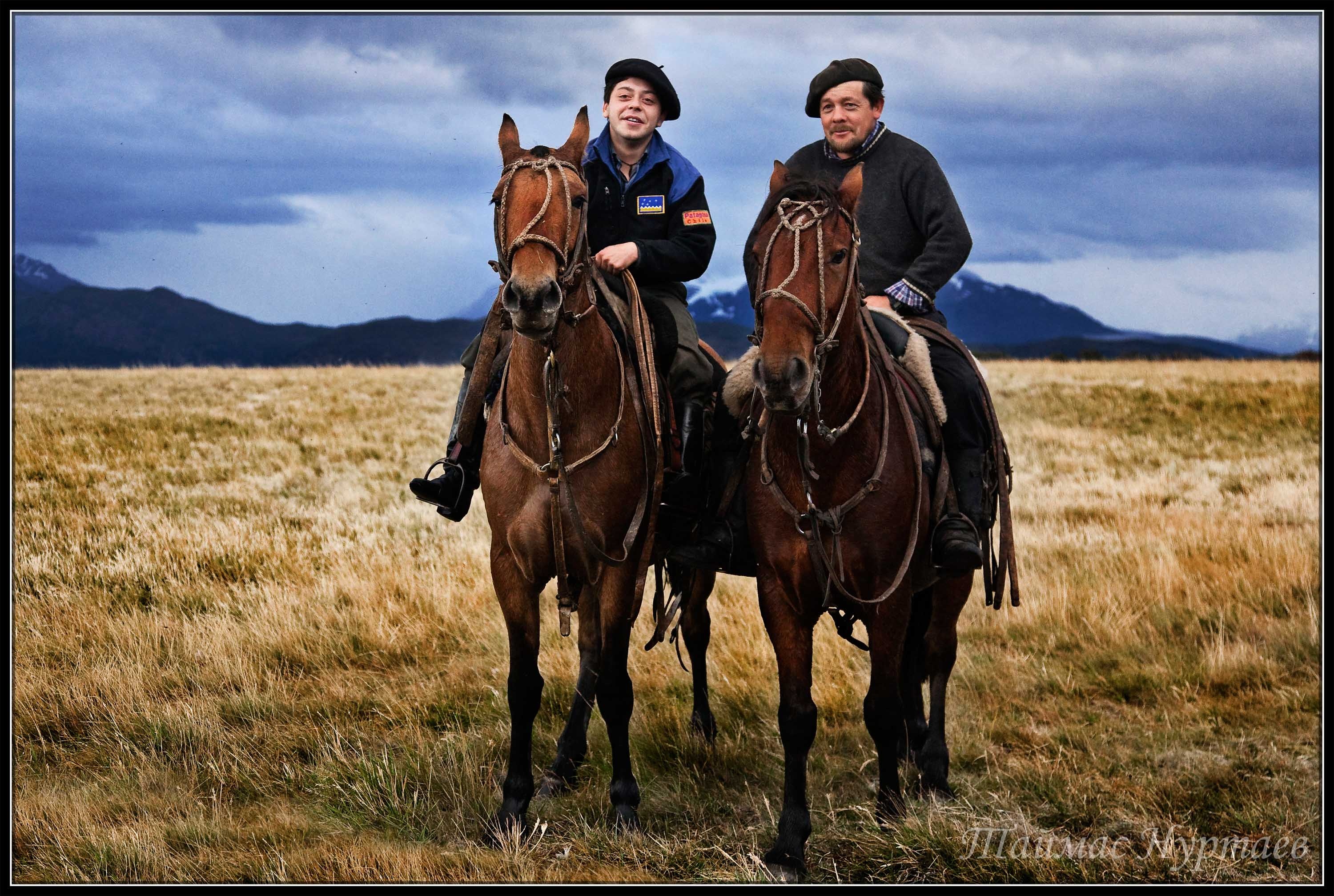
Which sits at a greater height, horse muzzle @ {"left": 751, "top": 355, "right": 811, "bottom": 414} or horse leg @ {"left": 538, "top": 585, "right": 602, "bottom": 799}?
horse muzzle @ {"left": 751, "top": 355, "right": 811, "bottom": 414}

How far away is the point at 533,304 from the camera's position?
3834 mm

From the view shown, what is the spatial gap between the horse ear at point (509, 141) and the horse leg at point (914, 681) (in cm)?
336

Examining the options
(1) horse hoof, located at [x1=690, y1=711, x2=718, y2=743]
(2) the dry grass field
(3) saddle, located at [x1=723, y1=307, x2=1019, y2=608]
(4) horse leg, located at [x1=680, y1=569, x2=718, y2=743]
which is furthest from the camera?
(4) horse leg, located at [x1=680, y1=569, x2=718, y2=743]

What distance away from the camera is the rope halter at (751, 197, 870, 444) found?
12.6ft

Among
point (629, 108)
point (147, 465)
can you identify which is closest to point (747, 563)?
point (629, 108)

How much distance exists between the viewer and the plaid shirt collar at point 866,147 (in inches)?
215

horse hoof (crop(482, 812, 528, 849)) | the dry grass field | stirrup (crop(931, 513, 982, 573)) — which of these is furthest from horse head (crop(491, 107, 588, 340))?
the dry grass field

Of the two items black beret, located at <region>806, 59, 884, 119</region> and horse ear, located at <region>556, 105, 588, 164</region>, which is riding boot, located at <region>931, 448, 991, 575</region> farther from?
horse ear, located at <region>556, 105, 588, 164</region>

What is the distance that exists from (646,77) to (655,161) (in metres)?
0.42

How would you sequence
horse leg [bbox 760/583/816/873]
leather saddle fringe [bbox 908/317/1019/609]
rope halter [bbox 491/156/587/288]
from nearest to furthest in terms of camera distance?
rope halter [bbox 491/156/587/288]
horse leg [bbox 760/583/816/873]
leather saddle fringe [bbox 908/317/1019/609]

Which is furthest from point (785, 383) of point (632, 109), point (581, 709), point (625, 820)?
point (581, 709)

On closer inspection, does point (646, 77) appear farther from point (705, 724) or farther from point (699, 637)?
point (705, 724)

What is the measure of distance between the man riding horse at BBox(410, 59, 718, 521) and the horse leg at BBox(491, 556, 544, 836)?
2.10 ft

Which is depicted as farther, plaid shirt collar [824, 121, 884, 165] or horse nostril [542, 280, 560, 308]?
plaid shirt collar [824, 121, 884, 165]
